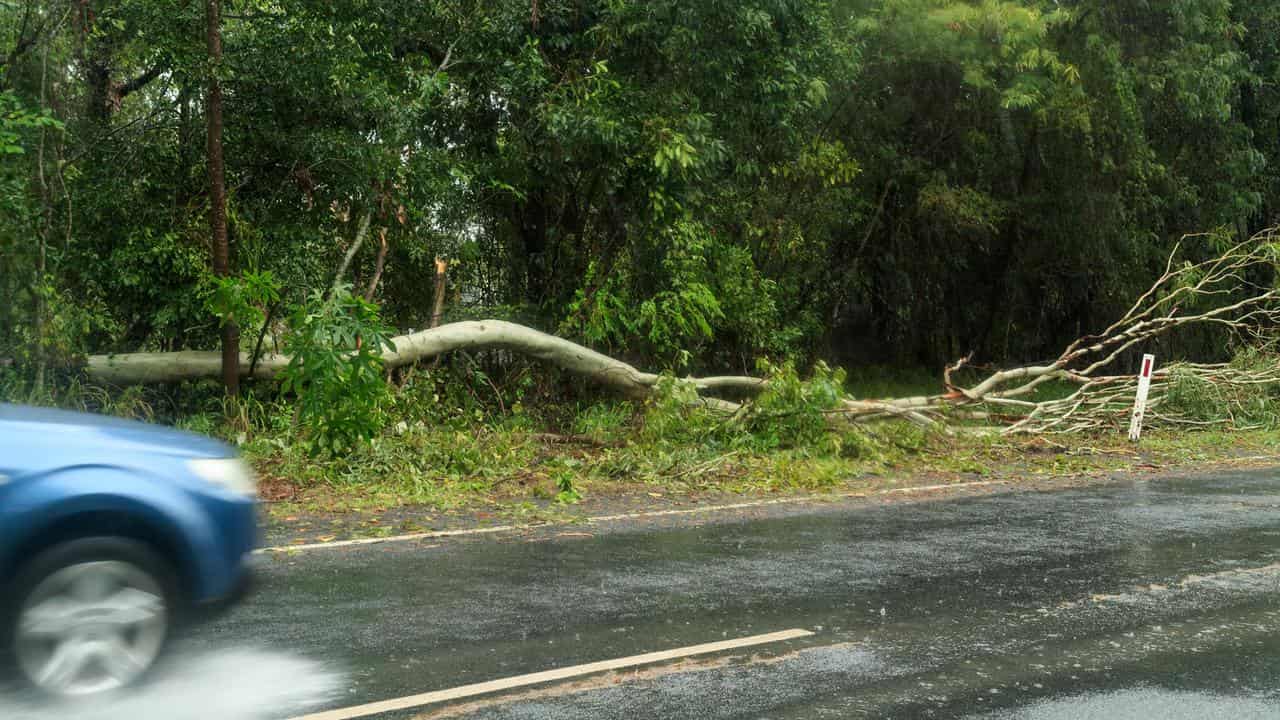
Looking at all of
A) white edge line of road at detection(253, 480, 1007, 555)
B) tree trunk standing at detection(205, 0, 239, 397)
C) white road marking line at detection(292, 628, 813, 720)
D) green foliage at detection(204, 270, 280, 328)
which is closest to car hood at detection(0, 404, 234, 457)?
white road marking line at detection(292, 628, 813, 720)

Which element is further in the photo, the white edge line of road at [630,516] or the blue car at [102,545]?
the white edge line of road at [630,516]

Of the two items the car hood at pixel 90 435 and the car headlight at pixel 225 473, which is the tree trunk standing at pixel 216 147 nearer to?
the car hood at pixel 90 435

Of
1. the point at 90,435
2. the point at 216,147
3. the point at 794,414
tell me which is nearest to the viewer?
the point at 90,435

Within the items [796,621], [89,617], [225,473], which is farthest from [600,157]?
[89,617]

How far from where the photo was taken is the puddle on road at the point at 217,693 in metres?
4.92

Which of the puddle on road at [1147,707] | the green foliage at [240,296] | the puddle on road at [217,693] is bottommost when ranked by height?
the puddle on road at [1147,707]

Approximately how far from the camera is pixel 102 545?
502 centimetres

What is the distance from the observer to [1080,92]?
2289 centimetres

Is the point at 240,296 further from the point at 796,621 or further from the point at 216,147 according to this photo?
the point at 796,621

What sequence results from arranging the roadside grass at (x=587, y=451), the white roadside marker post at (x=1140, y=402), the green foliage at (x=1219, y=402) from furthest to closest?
the green foliage at (x=1219, y=402) → the white roadside marker post at (x=1140, y=402) → the roadside grass at (x=587, y=451)

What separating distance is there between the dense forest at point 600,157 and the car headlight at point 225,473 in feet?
20.6

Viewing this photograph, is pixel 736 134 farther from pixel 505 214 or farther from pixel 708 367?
pixel 708 367

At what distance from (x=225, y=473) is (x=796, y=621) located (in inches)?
130

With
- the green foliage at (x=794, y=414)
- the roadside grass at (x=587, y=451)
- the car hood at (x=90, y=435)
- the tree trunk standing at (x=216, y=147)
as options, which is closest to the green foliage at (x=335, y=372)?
the roadside grass at (x=587, y=451)
